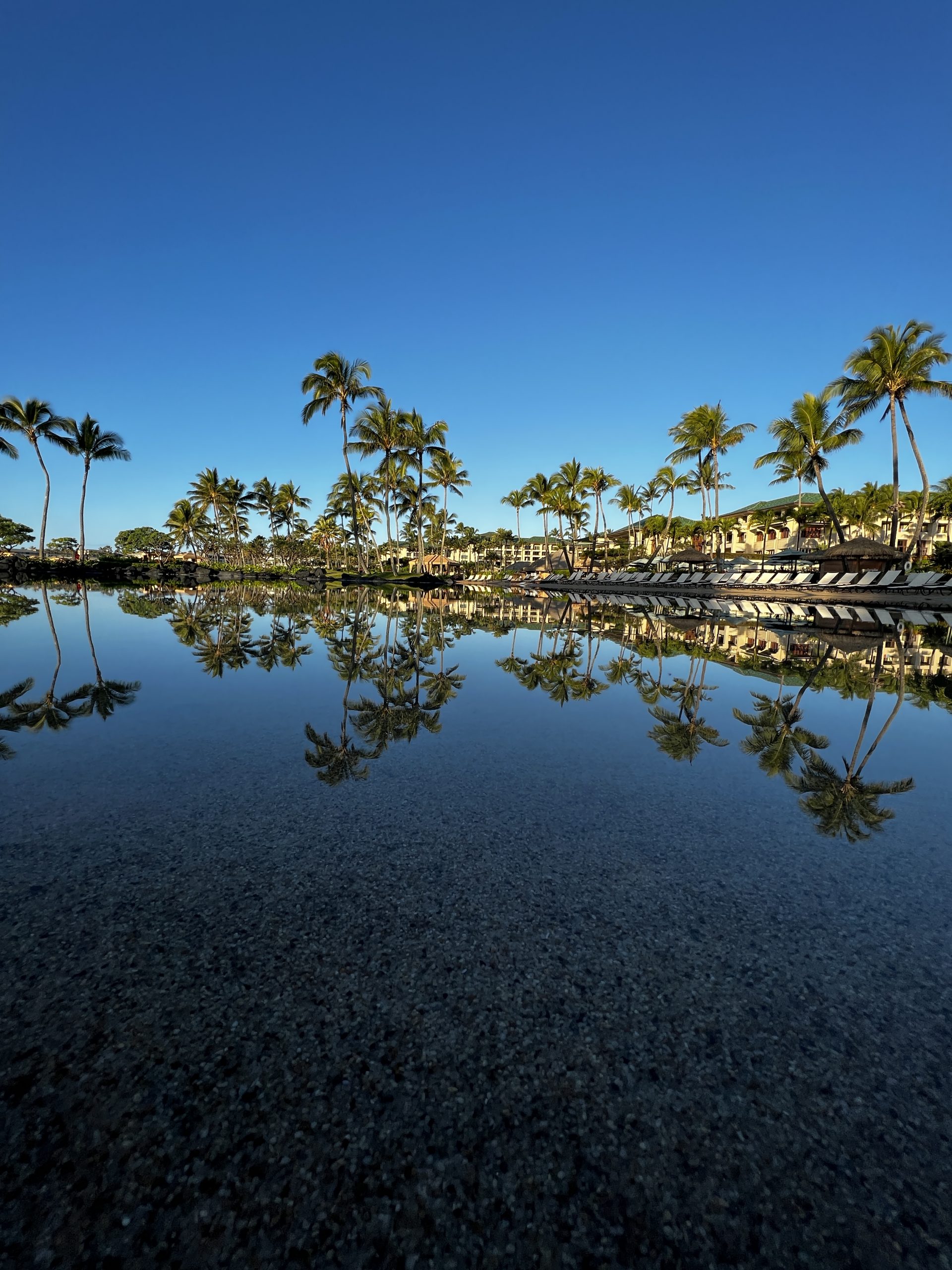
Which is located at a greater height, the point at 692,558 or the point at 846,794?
the point at 692,558

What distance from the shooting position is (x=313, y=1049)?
1955 millimetres

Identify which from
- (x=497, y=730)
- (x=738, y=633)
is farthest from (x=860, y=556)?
(x=497, y=730)

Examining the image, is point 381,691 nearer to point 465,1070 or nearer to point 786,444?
point 465,1070

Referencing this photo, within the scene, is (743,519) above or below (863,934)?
above

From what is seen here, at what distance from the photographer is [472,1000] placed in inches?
87.2

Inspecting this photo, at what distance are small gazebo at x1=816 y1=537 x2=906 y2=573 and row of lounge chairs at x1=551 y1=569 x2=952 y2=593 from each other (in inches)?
18.5

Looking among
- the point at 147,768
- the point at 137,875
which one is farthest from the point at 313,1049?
the point at 147,768

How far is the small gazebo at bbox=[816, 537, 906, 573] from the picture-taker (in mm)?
30703

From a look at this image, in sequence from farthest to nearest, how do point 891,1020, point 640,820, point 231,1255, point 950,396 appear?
point 950,396, point 640,820, point 891,1020, point 231,1255

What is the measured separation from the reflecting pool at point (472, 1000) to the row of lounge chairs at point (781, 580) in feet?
89.1

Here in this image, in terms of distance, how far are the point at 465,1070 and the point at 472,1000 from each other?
1.05 feet

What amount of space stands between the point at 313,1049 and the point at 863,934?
2618 millimetres

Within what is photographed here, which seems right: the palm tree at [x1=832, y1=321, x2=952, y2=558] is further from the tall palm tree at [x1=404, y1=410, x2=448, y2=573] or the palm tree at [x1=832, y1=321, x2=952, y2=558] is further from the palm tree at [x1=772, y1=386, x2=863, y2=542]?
the tall palm tree at [x1=404, y1=410, x2=448, y2=573]

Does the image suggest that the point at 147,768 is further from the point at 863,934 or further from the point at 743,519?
the point at 743,519
